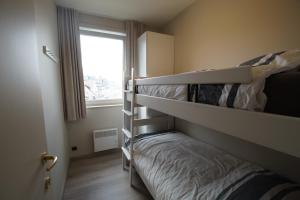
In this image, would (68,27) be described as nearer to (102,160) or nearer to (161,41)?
(161,41)

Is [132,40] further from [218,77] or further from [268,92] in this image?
[268,92]

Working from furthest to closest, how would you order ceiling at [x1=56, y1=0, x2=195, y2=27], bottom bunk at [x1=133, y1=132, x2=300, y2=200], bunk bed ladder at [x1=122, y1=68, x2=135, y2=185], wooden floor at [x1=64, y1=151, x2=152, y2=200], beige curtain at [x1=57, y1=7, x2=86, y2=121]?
beige curtain at [x1=57, y1=7, x2=86, y2=121], ceiling at [x1=56, y1=0, x2=195, y2=27], bunk bed ladder at [x1=122, y1=68, x2=135, y2=185], wooden floor at [x1=64, y1=151, x2=152, y2=200], bottom bunk at [x1=133, y1=132, x2=300, y2=200]

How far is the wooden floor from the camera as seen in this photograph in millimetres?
1872

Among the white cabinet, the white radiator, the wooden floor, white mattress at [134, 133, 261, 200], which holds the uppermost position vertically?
the white cabinet

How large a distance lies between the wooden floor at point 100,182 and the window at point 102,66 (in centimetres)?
108

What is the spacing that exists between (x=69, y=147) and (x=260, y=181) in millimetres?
2714

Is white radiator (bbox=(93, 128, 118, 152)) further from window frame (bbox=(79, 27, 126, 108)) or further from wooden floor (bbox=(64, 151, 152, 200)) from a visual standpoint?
window frame (bbox=(79, 27, 126, 108))

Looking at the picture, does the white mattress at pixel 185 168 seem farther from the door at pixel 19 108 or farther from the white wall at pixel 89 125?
the white wall at pixel 89 125

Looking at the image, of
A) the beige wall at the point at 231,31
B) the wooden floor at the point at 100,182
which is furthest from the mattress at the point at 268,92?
the wooden floor at the point at 100,182

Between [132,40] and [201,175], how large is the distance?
2445mm

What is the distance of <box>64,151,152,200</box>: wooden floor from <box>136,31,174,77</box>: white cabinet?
166cm

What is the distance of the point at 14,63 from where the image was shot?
0.54 metres

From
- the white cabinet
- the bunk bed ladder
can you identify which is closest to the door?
the bunk bed ladder

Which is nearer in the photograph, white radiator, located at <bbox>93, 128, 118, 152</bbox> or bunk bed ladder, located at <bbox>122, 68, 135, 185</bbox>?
bunk bed ladder, located at <bbox>122, 68, 135, 185</bbox>
